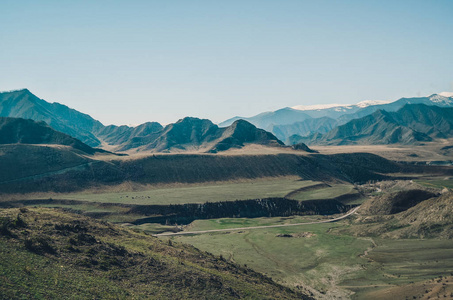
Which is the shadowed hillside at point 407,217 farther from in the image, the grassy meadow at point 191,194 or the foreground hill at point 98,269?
the foreground hill at point 98,269

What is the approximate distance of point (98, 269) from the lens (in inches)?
1833

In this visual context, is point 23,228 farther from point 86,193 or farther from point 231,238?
point 86,193

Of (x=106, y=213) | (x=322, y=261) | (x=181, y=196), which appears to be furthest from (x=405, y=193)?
→ (x=106, y=213)

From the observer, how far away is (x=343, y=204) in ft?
517

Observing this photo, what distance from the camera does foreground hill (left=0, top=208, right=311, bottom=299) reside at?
39.1m

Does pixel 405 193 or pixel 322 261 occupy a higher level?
pixel 405 193

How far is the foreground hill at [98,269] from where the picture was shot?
128 feet

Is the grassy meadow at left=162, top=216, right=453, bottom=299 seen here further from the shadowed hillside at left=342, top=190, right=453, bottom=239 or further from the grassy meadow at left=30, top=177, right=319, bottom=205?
the grassy meadow at left=30, top=177, right=319, bottom=205

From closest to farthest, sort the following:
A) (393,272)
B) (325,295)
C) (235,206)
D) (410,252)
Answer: (325,295) → (393,272) → (410,252) → (235,206)

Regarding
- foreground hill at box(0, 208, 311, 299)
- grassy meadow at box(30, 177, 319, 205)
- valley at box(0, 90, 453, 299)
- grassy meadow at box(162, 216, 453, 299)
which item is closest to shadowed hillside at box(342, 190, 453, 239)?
valley at box(0, 90, 453, 299)

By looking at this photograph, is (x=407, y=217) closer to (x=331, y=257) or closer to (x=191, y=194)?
(x=331, y=257)

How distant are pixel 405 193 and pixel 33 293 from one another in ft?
417

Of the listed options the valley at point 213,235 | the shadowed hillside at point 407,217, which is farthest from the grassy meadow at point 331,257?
the shadowed hillside at point 407,217

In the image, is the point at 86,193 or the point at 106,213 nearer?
the point at 106,213
